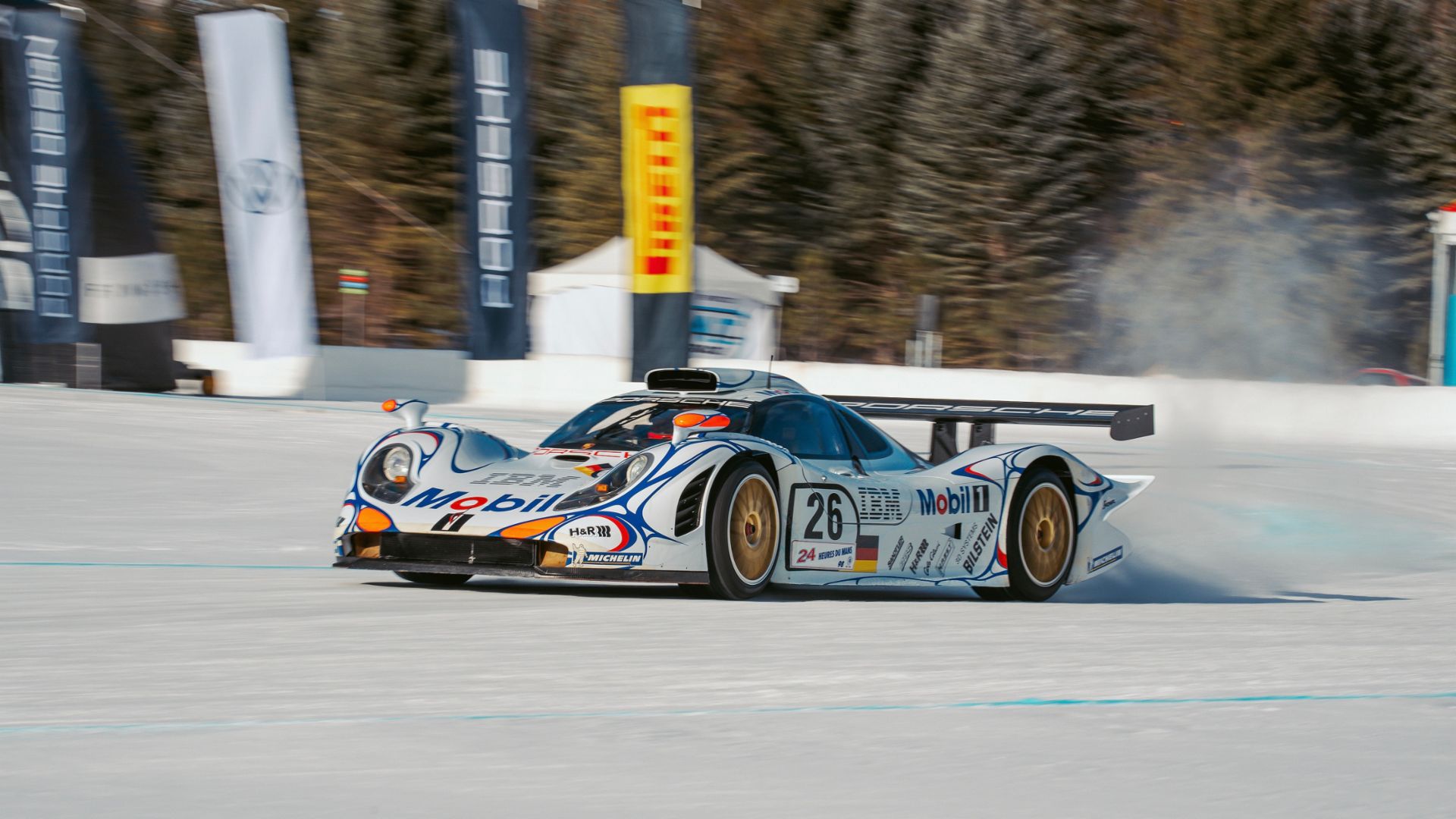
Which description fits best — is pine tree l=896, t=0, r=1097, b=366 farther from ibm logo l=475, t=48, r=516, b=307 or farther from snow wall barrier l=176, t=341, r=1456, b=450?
ibm logo l=475, t=48, r=516, b=307

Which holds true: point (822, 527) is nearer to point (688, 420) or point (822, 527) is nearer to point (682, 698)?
point (688, 420)

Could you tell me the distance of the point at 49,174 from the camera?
2375cm

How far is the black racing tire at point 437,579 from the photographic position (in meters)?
7.83

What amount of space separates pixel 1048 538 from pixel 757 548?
224cm

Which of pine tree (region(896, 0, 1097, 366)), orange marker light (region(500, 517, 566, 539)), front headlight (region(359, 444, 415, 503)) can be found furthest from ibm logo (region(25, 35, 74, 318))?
pine tree (region(896, 0, 1097, 366))

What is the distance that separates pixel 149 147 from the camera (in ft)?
200

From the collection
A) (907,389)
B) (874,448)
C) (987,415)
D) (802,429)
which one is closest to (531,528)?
(802,429)

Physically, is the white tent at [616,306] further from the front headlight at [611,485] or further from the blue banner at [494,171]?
the front headlight at [611,485]

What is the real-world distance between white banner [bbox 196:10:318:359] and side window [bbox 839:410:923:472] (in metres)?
16.7

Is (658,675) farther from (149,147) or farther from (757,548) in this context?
(149,147)

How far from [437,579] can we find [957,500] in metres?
2.55

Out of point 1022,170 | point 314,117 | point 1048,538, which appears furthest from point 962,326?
point 1048,538

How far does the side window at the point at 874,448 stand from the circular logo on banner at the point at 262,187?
17.2 meters

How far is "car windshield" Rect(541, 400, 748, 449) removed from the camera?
802cm
